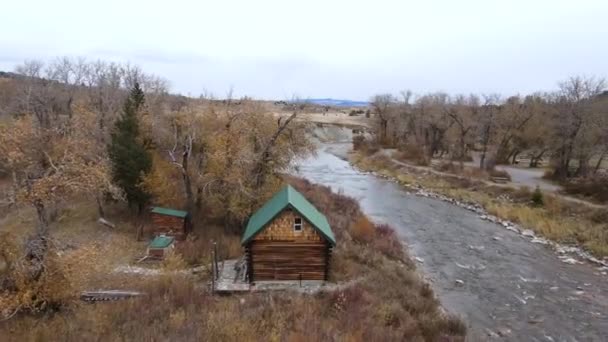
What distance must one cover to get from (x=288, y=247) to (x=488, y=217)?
20.9m

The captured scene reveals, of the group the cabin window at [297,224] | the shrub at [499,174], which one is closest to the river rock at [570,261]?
the cabin window at [297,224]

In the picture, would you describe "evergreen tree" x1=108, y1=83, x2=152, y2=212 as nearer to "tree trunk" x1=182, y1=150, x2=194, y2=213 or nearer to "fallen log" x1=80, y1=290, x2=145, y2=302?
"tree trunk" x1=182, y1=150, x2=194, y2=213

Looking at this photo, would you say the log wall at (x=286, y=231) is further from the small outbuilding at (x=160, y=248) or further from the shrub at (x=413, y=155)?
the shrub at (x=413, y=155)

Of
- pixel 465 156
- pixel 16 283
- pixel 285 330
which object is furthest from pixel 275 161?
pixel 465 156

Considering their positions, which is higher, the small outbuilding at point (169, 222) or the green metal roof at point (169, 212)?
the green metal roof at point (169, 212)

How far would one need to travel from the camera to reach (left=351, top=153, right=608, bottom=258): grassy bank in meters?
26.9

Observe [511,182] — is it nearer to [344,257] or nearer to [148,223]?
[344,257]

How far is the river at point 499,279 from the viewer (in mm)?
16859

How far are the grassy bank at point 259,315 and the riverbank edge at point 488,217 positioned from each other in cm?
1104

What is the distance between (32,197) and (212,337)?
21.6ft

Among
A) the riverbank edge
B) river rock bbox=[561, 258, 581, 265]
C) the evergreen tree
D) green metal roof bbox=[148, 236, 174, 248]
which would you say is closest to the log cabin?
green metal roof bbox=[148, 236, 174, 248]

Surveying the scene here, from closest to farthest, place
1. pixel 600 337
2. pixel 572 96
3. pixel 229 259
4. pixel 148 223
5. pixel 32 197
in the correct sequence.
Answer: pixel 32 197 → pixel 600 337 → pixel 229 259 → pixel 148 223 → pixel 572 96

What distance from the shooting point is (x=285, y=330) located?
14.0 meters

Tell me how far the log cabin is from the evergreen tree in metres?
10.7
